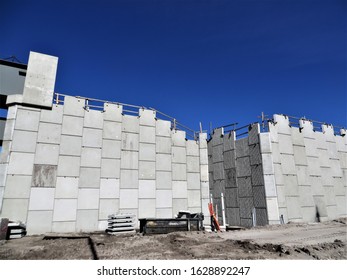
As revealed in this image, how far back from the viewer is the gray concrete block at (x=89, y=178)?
16.1m

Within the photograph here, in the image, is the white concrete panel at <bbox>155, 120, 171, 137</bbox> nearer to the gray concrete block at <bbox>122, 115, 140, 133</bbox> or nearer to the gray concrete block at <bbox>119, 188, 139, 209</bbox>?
the gray concrete block at <bbox>122, 115, 140, 133</bbox>

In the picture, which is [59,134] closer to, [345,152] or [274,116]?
[274,116]

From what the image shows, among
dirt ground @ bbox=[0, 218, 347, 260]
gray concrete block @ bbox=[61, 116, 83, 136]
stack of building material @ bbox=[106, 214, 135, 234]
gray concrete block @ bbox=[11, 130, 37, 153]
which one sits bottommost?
dirt ground @ bbox=[0, 218, 347, 260]

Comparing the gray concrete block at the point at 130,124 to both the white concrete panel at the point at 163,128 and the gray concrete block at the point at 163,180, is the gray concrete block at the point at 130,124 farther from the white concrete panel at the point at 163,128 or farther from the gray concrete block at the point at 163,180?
the gray concrete block at the point at 163,180

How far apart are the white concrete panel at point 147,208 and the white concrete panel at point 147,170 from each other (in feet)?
5.59

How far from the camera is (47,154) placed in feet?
50.7

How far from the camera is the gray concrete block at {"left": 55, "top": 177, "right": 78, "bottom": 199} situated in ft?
50.3

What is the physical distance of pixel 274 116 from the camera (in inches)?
807

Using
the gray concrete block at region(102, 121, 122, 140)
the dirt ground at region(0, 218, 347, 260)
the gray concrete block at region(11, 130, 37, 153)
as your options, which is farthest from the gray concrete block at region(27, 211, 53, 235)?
the gray concrete block at region(102, 121, 122, 140)

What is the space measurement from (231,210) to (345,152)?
14.0 metres

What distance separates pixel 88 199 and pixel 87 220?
4.38ft

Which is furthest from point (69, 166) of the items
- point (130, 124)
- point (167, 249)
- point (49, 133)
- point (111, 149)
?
point (167, 249)

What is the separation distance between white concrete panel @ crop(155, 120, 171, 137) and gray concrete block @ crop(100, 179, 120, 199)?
5.22 meters

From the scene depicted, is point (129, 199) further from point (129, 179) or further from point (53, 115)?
point (53, 115)
